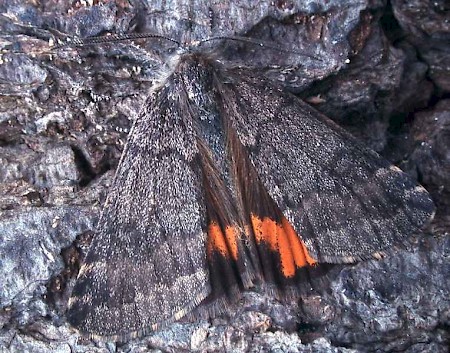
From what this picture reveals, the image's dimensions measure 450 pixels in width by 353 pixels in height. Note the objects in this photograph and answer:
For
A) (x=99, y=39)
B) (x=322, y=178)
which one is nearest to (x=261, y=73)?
(x=322, y=178)

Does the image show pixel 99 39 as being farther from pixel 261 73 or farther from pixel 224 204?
pixel 224 204

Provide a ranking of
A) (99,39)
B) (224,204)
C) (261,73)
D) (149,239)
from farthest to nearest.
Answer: (261,73)
(224,204)
(149,239)
(99,39)

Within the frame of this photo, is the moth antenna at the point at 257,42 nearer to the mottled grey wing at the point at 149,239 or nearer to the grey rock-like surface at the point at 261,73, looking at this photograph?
the grey rock-like surface at the point at 261,73

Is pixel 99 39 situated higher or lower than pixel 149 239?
higher

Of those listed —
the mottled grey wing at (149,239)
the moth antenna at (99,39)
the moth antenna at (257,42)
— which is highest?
the moth antenna at (99,39)

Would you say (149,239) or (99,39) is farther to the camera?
(149,239)

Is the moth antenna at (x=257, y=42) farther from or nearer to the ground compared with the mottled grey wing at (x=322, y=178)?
farther from the ground

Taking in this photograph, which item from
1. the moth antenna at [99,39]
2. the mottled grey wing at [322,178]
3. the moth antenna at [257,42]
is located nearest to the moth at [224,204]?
the mottled grey wing at [322,178]
